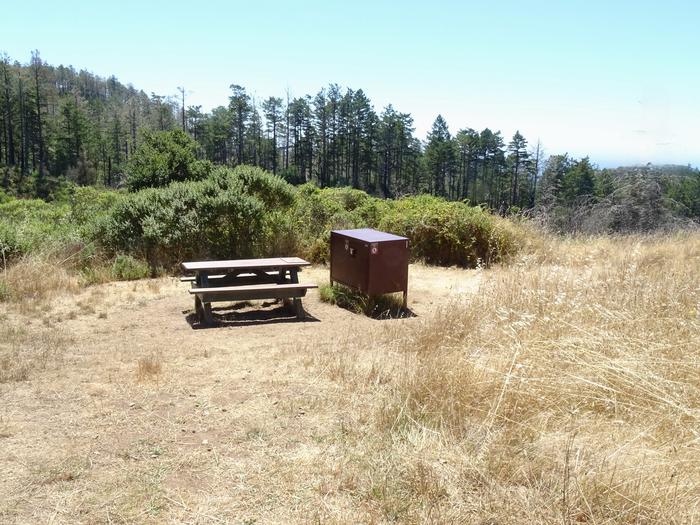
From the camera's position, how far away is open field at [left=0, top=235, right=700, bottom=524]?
2.66m

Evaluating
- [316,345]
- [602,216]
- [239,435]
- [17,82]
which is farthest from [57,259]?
[17,82]

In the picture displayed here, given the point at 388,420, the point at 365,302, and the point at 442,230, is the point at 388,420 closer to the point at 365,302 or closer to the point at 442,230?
the point at 365,302

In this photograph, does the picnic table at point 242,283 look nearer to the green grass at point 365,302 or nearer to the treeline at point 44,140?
the green grass at point 365,302

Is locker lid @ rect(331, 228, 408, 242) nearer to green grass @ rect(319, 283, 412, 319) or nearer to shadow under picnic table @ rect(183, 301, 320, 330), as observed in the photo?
green grass @ rect(319, 283, 412, 319)

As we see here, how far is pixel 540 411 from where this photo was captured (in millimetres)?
3375

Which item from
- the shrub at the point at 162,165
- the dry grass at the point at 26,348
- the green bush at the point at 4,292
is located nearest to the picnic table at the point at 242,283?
the dry grass at the point at 26,348

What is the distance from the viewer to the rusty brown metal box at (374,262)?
7137 mm

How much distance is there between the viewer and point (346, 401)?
3959 millimetres

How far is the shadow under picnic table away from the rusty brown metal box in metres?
0.81

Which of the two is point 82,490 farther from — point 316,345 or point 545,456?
point 316,345

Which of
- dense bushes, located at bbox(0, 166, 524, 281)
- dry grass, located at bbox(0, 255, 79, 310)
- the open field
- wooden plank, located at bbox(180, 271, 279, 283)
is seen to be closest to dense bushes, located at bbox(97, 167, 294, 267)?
dense bushes, located at bbox(0, 166, 524, 281)

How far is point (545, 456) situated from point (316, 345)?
297 cm

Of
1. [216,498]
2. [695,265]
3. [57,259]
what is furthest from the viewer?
[57,259]

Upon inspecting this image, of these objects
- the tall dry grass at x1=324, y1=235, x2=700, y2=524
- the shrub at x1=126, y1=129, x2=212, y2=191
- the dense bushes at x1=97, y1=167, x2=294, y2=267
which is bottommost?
the tall dry grass at x1=324, y1=235, x2=700, y2=524
